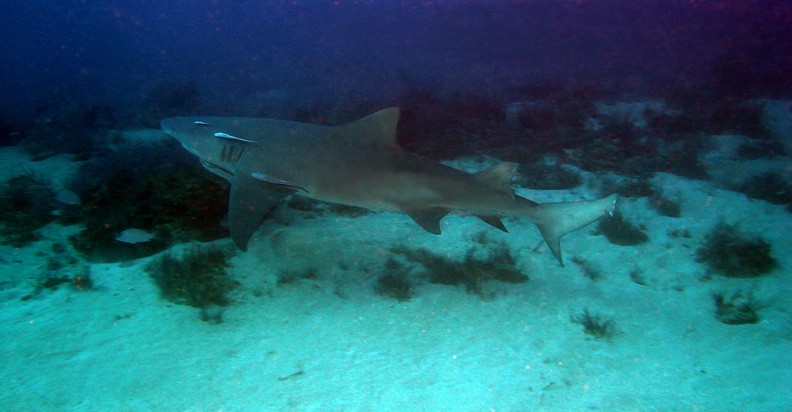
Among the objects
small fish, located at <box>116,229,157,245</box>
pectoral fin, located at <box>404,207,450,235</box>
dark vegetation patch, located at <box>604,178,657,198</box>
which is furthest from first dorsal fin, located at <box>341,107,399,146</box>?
dark vegetation patch, located at <box>604,178,657,198</box>

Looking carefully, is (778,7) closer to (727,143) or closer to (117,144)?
(727,143)

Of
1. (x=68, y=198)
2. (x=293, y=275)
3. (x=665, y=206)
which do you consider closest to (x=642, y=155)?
(x=665, y=206)

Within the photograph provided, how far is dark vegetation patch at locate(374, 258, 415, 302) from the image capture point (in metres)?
5.40

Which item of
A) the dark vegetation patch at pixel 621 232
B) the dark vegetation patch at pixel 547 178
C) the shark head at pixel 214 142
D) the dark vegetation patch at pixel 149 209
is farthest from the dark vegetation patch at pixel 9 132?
the dark vegetation patch at pixel 621 232

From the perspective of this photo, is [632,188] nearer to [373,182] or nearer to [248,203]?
[373,182]

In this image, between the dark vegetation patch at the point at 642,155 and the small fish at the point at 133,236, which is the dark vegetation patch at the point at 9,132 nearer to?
the small fish at the point at 133,236

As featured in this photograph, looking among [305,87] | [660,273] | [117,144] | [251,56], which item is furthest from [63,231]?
[251,56]

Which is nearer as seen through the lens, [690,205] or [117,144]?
[690,205]

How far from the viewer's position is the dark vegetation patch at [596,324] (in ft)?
15.8

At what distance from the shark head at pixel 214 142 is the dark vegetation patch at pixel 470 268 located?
122 inches

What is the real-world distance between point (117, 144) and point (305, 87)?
14.2m

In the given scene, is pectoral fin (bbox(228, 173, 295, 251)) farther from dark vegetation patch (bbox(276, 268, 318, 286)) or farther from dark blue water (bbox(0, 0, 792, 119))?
dark blue water (bbox(0, 0, 792, 119))

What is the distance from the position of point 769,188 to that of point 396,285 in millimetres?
9776

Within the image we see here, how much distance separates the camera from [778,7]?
4009 centimetres
